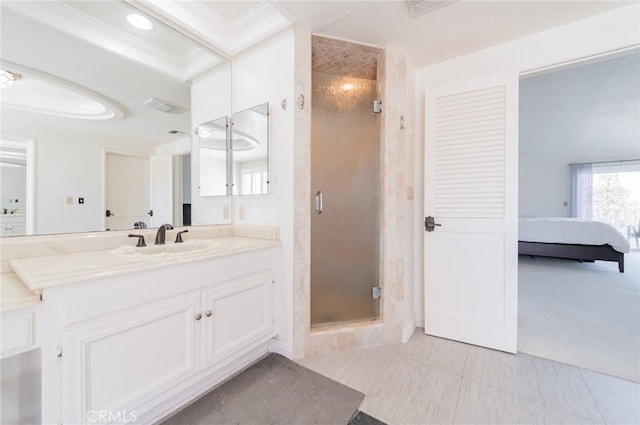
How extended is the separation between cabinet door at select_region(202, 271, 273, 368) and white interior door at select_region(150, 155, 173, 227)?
2.46 ft

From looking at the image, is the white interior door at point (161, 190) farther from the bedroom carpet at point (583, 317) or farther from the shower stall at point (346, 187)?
the bedroom carpet at point (583, 317)

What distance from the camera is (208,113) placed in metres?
2.10

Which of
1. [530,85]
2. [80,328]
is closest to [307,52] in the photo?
[80,328]

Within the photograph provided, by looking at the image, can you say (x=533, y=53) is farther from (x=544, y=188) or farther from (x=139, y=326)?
(x=544, y=188)

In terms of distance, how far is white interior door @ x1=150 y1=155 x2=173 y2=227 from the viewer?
1768 mm

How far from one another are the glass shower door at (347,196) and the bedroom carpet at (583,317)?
1.32 metres

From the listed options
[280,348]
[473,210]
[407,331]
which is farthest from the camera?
[407,331]

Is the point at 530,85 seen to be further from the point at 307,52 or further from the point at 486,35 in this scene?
the point at 307,52

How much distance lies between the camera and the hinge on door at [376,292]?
2.13 meters

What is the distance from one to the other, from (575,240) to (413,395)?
4901 millimetres

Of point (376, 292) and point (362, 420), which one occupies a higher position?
point (376, 292)

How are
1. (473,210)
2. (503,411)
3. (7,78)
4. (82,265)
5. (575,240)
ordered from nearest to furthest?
1. (82,265)
2. (7,78)
3. (503,411)
4. (473,210)
5. (575,240)

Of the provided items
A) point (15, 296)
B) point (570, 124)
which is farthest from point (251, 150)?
point (570, 124)

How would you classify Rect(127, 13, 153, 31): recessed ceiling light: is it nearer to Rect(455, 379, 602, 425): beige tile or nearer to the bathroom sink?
the bathroom sink
